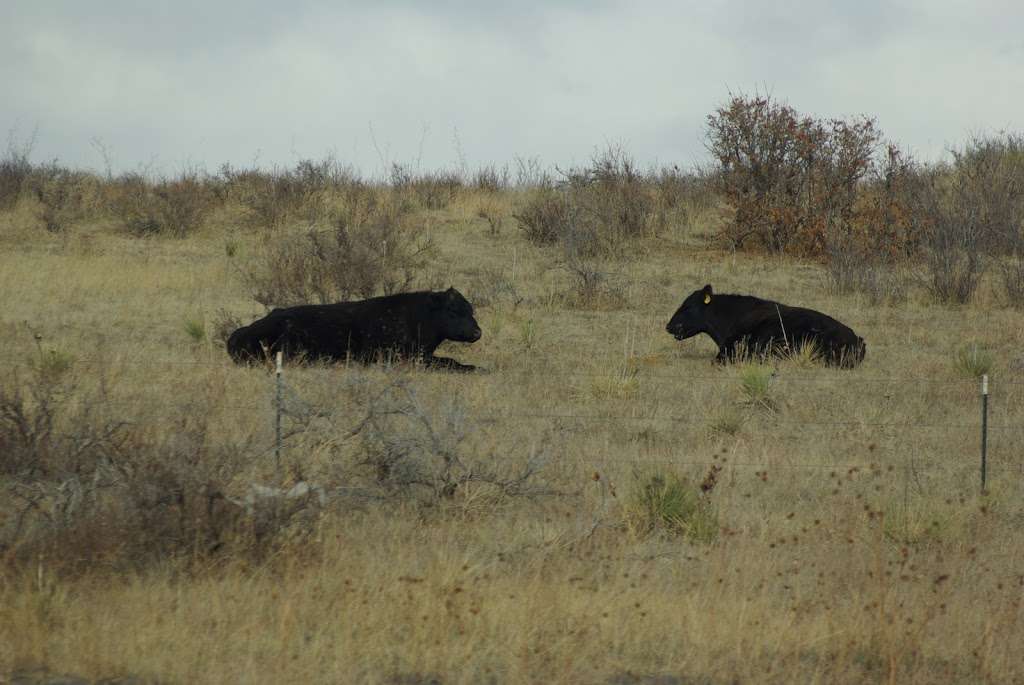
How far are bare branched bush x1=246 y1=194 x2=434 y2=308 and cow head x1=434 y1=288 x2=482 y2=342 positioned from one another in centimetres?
271

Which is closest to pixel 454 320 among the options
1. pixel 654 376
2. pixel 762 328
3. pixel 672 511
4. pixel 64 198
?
pixel 654 376

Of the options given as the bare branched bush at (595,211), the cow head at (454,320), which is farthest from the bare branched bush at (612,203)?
the cow head at (454,320)

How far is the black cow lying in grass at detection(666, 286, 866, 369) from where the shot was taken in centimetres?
1405

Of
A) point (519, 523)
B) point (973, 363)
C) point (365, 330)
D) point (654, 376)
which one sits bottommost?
point (519, 523)

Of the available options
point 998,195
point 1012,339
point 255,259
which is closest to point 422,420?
point 1012,339

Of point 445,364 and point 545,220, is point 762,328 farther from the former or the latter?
point 545,220

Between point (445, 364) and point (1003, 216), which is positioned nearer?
point (445, 364)

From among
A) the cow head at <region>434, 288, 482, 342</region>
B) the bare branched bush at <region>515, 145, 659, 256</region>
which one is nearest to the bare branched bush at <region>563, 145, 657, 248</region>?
the bare branched bush at <region>515, 145, 659, 256</region>

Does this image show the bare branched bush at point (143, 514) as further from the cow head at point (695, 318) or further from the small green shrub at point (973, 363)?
the cow head at point (695, 318)

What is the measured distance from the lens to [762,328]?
48.3 feet

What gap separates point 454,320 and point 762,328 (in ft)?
11.4

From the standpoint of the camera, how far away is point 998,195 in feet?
76.2

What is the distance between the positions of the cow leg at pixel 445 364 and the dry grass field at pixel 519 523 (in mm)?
409

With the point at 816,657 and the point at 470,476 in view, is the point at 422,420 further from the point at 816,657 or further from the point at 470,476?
the point at 816,657
